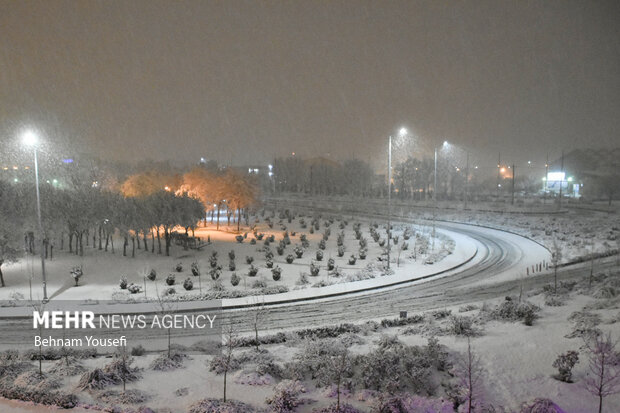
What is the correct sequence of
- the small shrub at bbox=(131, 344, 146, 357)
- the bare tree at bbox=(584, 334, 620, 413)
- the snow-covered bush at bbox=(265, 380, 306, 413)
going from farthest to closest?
the small shrub at bbox=(131, 344, 146, 357) < the snow-covered bush at bbox=(265, 380, 306, 413) < the bare tree at bbox=(584, 334, 620, 413)

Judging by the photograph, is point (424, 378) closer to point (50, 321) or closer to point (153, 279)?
point (50, 321)

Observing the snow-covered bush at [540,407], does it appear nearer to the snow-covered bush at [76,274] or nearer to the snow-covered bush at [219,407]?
the snow-covered bush at [219,407]

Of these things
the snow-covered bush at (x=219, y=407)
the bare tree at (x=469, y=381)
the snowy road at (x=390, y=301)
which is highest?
the bare tree at (x=469, y=381)

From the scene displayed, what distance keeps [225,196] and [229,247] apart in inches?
509

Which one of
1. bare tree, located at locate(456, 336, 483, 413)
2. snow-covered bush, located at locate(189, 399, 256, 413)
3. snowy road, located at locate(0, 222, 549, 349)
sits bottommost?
snowy road, located at locate(0, 222, 549, 349)

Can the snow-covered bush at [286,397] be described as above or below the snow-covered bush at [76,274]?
below

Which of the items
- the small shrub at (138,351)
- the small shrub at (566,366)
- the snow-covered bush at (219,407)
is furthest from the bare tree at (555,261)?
the small shrub at (138,351)

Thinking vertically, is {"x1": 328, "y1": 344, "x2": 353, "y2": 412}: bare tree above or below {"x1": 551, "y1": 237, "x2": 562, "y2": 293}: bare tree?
below

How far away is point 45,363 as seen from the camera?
39.4ft

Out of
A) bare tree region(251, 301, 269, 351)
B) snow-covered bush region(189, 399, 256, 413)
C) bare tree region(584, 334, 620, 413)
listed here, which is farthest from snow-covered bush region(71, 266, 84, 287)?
bare tree region(584, 334, 620, 413)

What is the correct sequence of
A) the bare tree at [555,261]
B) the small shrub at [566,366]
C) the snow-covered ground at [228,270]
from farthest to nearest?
the snow-covered ground at [228,270] < the bare tree at [555,261] < the small shrub at [566,366]

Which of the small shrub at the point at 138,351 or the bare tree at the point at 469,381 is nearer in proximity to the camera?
the bare tree at the point at 469,381

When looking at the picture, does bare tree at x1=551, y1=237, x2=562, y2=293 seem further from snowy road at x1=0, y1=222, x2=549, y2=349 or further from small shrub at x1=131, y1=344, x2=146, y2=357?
small shrub at x1=131, y1=344, x2=146, y2=357

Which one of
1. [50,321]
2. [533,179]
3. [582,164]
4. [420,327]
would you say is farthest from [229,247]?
[582,164]
